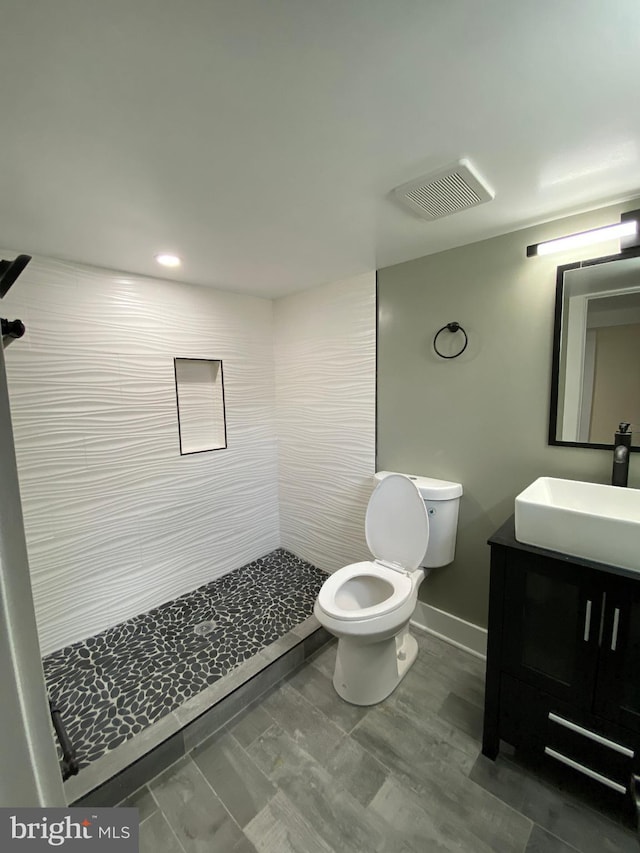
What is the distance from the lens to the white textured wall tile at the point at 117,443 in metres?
1.81

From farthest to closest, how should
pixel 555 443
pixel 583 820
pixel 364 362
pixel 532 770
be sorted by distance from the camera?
pixel 364 362, pixel 555 443, pixel 532 770, pixel 583 820

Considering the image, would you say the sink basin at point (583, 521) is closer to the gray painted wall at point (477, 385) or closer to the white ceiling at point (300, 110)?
the gray painted wall at point (477, 385)

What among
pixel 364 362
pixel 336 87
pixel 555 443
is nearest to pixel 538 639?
pixel 555 443

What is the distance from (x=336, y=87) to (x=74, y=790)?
2.36m

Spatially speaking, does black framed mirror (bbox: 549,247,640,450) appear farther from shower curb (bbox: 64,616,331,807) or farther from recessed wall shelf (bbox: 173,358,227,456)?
recessed wall shelf (bbox: 173,358,227,456)

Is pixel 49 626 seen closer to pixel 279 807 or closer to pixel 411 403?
pixel 279 807

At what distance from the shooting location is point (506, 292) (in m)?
1.70

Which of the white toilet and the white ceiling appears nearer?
the white ceiling

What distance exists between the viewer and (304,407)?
2.70m

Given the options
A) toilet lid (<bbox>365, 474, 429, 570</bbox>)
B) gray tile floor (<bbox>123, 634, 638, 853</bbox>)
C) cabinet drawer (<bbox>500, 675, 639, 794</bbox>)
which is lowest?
gray tile floor (<bbox>123, 634, 638, 853</bbox>)

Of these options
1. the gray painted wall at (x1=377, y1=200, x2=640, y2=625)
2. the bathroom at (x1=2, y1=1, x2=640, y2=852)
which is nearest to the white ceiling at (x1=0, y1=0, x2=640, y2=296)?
the gray painted wall at (x1=377, y1=200, x2=640, y2=625)

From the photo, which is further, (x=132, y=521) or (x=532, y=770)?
(x=132, y=521)

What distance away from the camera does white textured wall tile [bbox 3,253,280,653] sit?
5.95 feet

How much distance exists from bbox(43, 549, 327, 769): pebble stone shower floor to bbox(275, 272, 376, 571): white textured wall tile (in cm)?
41
